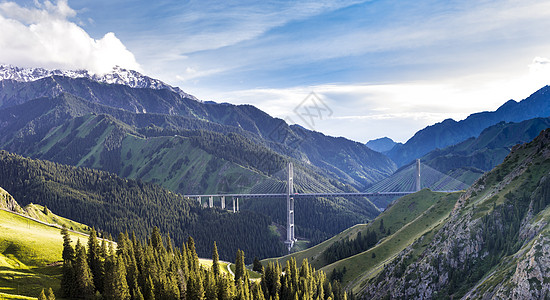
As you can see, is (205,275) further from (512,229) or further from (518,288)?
(512,229)

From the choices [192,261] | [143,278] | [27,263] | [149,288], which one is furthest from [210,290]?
[27,263]

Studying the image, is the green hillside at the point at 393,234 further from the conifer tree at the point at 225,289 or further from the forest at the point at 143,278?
the conifer tree at the point at 225,289

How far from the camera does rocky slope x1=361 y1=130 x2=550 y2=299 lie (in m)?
73.1

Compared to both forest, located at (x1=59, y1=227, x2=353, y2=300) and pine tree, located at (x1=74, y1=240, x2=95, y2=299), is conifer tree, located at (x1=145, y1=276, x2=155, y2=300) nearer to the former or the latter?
forest, located at (x1=59, y1=227, x2=353, y2=300)

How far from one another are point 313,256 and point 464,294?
105m

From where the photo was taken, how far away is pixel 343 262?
146 meters

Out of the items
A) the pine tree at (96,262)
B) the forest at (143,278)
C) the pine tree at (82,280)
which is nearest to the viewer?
the forest at (143,278)

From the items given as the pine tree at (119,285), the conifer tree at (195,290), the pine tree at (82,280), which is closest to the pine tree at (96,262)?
the pine tree at (82,280)

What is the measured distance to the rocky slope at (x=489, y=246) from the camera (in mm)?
73062

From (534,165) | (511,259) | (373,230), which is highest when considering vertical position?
(534,165)

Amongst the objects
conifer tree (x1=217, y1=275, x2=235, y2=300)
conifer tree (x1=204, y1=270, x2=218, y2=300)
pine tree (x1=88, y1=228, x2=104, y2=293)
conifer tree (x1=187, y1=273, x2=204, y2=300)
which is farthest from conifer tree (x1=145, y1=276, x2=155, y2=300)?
conifer tree (x1=217, y1=275, x2=235, y2=300)

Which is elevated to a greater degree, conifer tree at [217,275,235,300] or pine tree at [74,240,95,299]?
pine tree at [74,240,95,299]

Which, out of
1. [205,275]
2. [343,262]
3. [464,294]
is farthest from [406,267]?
[205,275]

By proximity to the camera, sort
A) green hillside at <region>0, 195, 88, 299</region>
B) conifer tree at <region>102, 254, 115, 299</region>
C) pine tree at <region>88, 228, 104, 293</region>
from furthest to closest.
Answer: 1. pine tree at <region>88, 228, 104, 293</region>
2. conifer tree at <region>102, 254, 115, 299</region>
3. green hillside at <region>0, 195, 88, 299</region>
